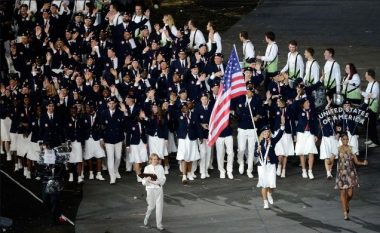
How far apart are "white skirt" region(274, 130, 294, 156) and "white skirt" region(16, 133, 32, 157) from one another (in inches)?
265

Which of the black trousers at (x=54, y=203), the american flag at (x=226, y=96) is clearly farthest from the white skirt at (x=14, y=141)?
the american flag at (x=226, y=96)

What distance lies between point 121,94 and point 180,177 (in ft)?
10.7

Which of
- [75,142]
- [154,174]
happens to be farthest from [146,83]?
[154,174]

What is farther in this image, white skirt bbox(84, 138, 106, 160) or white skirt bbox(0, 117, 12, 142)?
white skirt bbox(0, 117, 12, 142)

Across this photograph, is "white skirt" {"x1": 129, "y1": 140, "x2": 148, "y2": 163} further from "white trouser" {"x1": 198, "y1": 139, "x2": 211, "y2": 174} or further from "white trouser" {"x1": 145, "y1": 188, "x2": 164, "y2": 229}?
"white trouser" {"x1": 145, "y1": 188, "x2": 164, "y2": 229}

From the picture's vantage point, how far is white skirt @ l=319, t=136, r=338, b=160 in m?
30.1

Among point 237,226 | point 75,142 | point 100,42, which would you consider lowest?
point 237,226

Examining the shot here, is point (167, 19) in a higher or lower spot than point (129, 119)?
higher

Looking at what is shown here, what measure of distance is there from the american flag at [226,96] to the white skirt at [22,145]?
552 cm

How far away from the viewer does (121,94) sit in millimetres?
32312

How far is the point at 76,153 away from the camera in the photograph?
3039 cm

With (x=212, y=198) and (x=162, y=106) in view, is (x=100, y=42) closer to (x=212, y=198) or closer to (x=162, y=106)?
(x=162, y=106)

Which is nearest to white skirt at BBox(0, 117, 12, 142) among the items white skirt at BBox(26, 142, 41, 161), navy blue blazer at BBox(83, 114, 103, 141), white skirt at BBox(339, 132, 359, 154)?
white skirt at BBox(26, 142, 41, 161)

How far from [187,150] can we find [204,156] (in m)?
0.57
